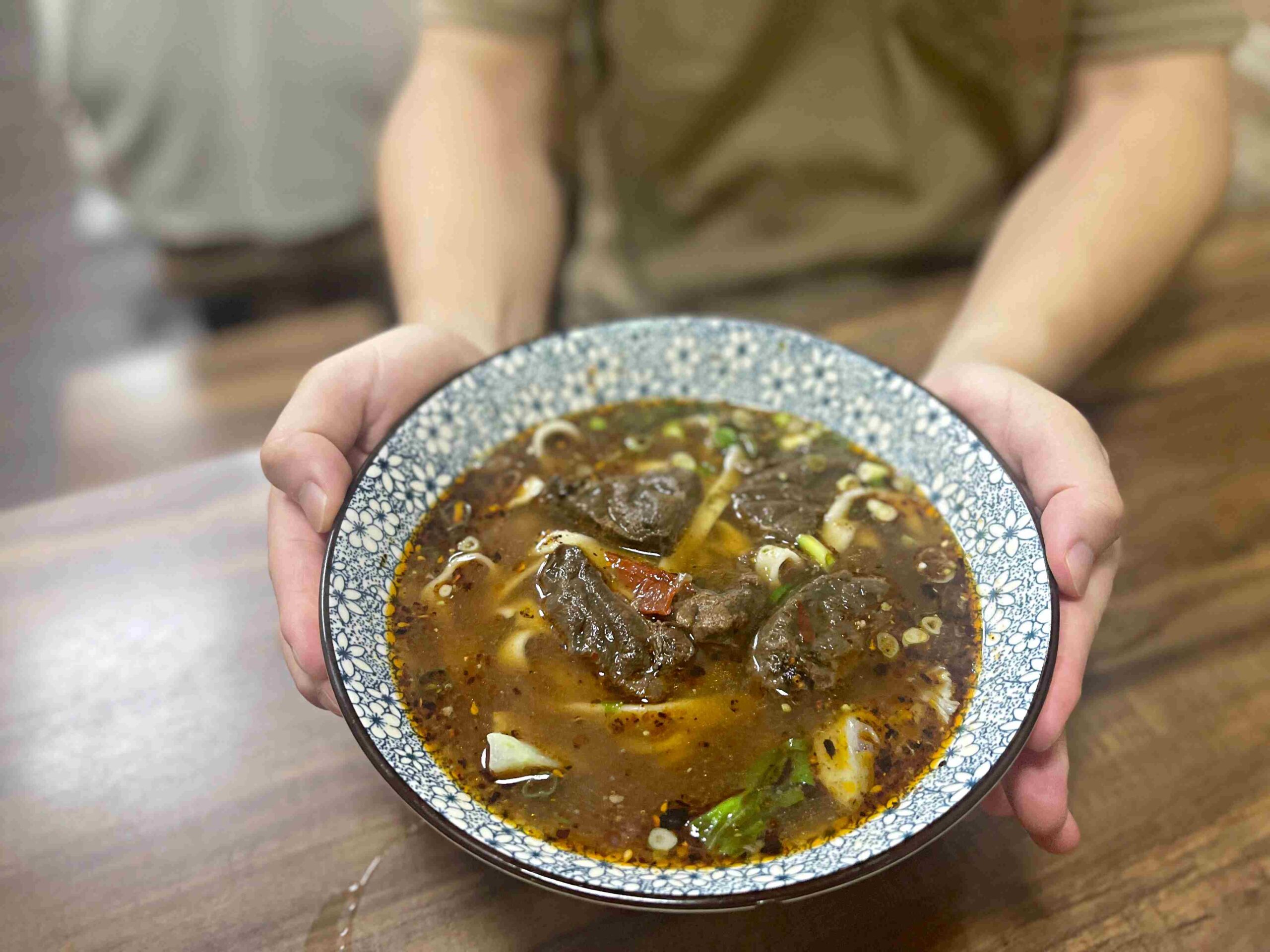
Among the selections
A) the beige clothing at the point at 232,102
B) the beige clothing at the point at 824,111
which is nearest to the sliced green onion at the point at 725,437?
the beige clothing at the point at 824,111

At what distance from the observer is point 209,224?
14.2 ft

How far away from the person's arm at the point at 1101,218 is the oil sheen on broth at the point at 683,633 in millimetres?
687

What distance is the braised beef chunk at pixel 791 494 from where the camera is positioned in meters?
1.77

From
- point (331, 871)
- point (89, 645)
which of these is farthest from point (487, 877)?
point (89, 645)

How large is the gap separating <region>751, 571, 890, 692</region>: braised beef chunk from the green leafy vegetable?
118 millimetres

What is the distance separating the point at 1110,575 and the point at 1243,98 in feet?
11.2

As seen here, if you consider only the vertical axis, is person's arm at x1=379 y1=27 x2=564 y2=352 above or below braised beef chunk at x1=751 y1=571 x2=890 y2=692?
above

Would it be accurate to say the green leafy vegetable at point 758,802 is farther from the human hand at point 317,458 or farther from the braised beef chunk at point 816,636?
the human hand at point 317,458

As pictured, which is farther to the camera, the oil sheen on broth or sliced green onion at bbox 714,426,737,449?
sliced green onion at bbox 714,426,737,449

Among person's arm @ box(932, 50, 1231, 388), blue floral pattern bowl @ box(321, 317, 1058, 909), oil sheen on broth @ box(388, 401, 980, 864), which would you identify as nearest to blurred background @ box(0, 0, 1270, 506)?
person's arm @ box(932, 50, 1231, 388)

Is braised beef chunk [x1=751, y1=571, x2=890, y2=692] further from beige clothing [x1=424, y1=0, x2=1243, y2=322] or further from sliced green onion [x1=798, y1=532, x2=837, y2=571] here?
beige clothing [x1=424, y1=0, x2=1243, y2=322]

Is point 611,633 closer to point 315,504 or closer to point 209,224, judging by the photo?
point 315,504

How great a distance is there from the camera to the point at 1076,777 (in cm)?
175

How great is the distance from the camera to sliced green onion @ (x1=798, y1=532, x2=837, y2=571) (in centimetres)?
173
